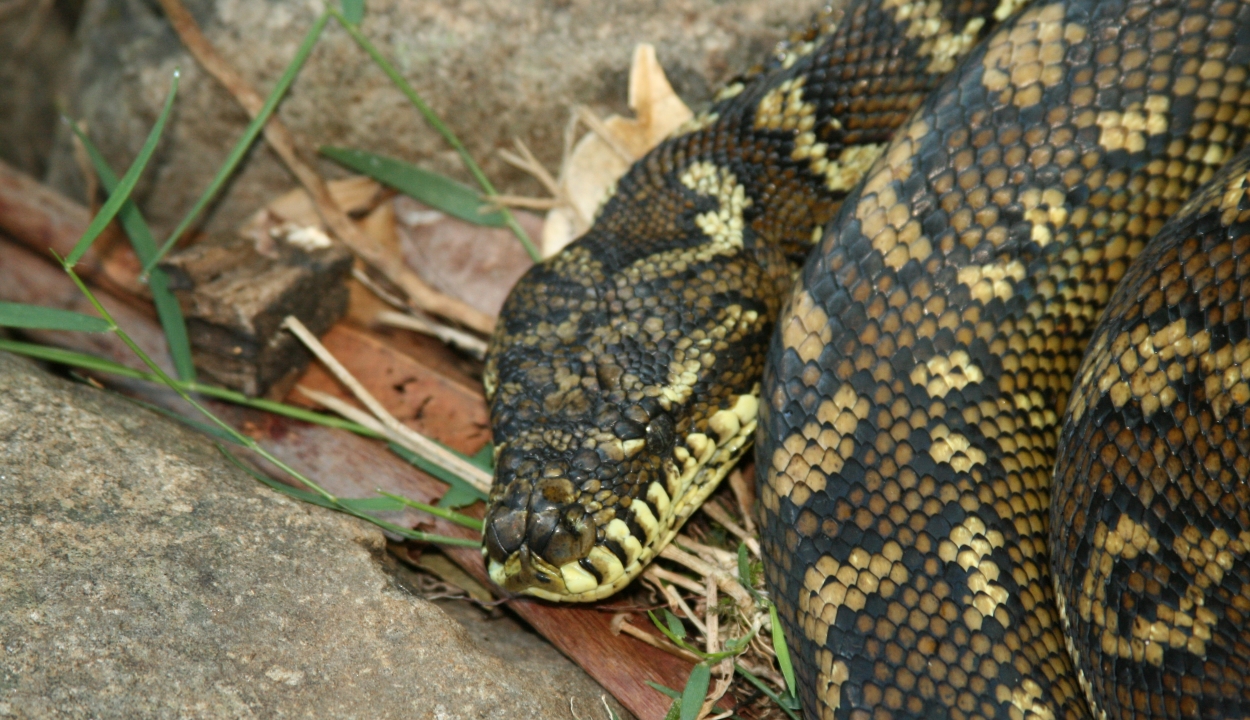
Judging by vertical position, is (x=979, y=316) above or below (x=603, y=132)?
below

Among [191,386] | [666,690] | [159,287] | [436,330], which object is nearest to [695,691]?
[666,690]

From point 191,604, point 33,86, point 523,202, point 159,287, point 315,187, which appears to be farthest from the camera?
point 33,86

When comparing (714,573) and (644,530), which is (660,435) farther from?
(714,573)

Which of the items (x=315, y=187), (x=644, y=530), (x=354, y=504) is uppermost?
→ (x=315, y=187)

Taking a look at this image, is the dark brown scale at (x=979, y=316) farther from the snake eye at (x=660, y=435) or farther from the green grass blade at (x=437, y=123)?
the green grass blade at (x=437, y=123)

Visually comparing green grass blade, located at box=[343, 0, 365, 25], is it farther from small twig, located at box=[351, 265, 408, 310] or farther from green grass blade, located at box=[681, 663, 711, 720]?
green grass blade, located at box=[681, 663, 711, 720]

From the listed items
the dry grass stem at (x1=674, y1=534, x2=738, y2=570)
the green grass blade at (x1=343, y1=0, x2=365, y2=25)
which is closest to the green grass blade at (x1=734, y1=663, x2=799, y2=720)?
the dry grass stem at (x1=674, y1=534, x2=738, y2=570)

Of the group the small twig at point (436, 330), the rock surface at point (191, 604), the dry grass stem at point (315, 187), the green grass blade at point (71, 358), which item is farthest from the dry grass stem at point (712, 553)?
the green grass blade at point (71, 358)

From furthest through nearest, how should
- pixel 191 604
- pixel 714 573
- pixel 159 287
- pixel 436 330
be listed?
pixel 436 330, pixel 159 287, pixel 714 573, pixel 191 604
